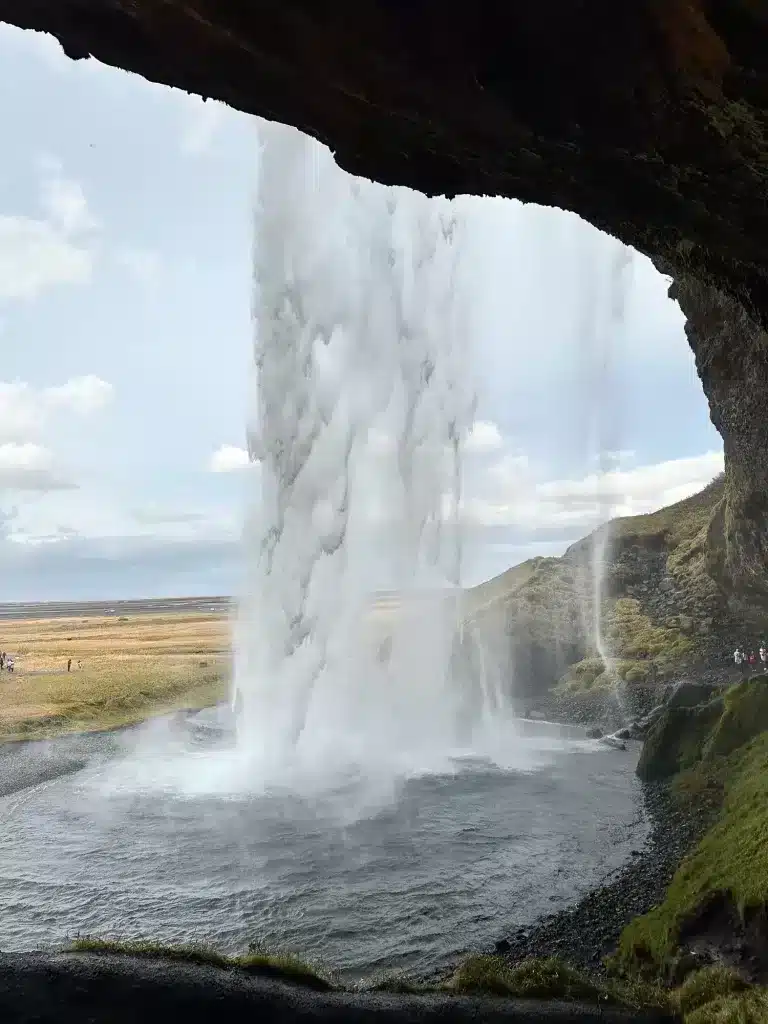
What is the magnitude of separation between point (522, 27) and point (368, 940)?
18.1m

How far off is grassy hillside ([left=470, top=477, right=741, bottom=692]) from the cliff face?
3719 centimetres

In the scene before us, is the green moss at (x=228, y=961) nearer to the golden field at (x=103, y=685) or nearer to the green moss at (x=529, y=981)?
the green moss at (x=529, y=981)

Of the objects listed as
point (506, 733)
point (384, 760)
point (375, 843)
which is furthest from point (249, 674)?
point (375, 843)

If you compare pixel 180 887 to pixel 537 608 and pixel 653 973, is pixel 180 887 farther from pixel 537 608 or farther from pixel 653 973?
pixel 537 608

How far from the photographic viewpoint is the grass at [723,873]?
13.9m

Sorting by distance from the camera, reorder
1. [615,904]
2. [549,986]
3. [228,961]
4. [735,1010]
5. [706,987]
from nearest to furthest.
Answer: [735,1010] → [706,987] → [549,986] → [228,961] → [615,904]

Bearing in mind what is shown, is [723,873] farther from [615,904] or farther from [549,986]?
[549,986]

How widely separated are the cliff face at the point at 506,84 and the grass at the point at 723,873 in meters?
12.4

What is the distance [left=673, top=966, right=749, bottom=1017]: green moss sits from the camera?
11.5 meters

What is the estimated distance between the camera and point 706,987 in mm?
11836

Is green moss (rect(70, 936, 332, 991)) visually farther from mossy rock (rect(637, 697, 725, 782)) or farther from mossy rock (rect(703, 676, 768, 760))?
mossy rock (rect(637, 697, 725, 782))

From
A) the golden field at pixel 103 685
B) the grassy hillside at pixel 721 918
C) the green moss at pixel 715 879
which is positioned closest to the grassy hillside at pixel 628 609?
the grassy hillside at pixel 721 918

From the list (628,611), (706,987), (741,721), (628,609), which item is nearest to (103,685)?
(628,611)

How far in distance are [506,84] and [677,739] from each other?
2752 cm
